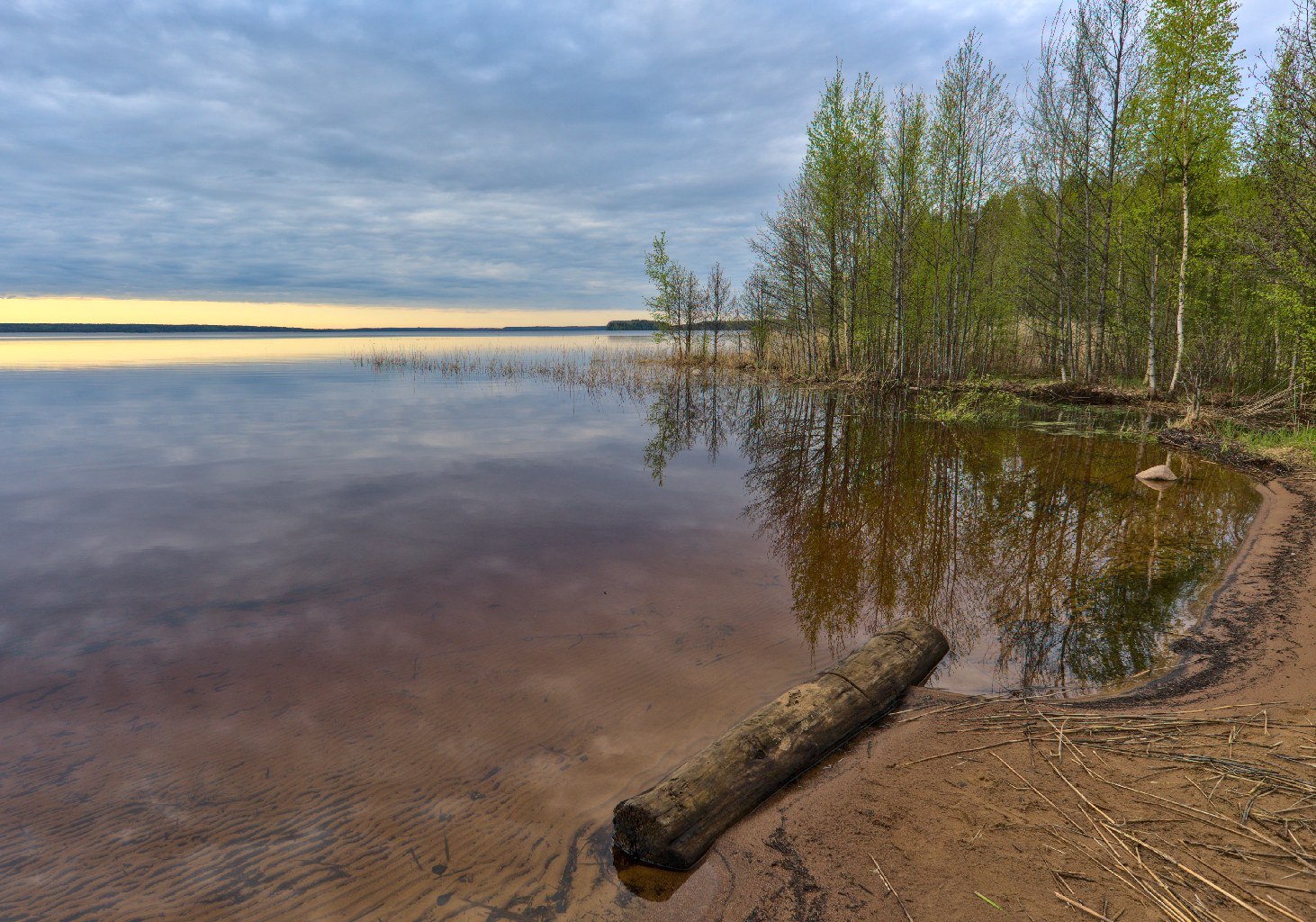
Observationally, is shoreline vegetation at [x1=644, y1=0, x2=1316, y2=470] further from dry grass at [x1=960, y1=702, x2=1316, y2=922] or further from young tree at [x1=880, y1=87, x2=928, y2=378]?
dry grass at [x1=960, y1=702, x2=1316, y2=922]

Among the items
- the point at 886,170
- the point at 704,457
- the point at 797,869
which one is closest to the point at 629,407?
the point at 704,457

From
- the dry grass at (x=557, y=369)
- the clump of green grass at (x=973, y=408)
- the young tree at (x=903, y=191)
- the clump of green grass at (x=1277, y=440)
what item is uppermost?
the young tree at (x=903, y=191)

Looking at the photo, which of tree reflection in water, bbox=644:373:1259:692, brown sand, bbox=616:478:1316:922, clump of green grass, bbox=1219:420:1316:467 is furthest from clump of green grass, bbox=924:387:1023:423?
brown sand, bbox=616:478:1316:922

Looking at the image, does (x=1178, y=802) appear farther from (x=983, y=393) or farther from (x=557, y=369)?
(x=557, y=369)

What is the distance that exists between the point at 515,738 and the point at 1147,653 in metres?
5.34

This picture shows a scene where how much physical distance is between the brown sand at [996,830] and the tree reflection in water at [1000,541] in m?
0.95

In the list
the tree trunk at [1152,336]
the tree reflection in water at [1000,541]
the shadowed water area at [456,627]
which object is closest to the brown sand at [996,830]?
the shadowed water area at [456,627]

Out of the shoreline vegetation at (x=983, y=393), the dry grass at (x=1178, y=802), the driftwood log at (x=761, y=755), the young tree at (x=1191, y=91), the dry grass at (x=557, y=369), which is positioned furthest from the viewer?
the dry grass at (x=557, y=369)

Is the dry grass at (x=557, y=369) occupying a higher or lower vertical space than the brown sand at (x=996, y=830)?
higher

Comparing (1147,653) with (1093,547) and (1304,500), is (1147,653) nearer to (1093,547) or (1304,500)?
(1093,547)

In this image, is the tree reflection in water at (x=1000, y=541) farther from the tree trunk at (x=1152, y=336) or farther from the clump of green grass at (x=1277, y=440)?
the tree trunk at (x=1152, y=336)

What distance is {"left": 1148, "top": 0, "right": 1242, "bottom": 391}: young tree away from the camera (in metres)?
17.3

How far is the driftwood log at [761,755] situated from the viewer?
3254mm

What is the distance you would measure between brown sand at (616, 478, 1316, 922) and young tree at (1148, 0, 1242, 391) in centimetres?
1979
